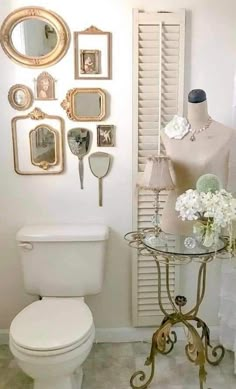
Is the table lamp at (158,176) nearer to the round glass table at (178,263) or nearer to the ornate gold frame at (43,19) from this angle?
the round glass table at (178,263)

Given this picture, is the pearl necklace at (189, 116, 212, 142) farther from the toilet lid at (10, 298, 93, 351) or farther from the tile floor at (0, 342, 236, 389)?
the tile floor at (0, 342, 236, 389)

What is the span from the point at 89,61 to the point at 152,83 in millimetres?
337

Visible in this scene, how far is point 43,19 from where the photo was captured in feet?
6.28

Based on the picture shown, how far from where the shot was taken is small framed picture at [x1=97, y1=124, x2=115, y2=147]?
6.65ft

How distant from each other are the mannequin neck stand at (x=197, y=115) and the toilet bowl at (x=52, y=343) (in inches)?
40.0

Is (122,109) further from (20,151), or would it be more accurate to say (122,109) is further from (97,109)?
(20,151)

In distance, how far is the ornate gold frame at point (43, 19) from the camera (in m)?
1.90

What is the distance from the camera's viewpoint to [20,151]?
6.75ft

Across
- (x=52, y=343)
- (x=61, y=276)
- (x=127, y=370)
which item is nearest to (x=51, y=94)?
(x=61, y=276)

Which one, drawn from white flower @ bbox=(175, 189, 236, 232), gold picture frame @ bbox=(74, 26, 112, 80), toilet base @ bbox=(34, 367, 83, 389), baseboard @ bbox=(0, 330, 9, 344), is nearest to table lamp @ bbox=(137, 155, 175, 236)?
white flower @ bbox=(175, 189, 236, 232)

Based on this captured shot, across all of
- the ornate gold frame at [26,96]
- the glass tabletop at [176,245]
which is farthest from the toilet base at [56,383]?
the ornate gold frame at [26,96]

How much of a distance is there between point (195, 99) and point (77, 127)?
64 cm

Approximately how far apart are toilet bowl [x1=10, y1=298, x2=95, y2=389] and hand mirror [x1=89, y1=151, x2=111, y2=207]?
0.70m

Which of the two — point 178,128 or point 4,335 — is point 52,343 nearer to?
point 4,335
